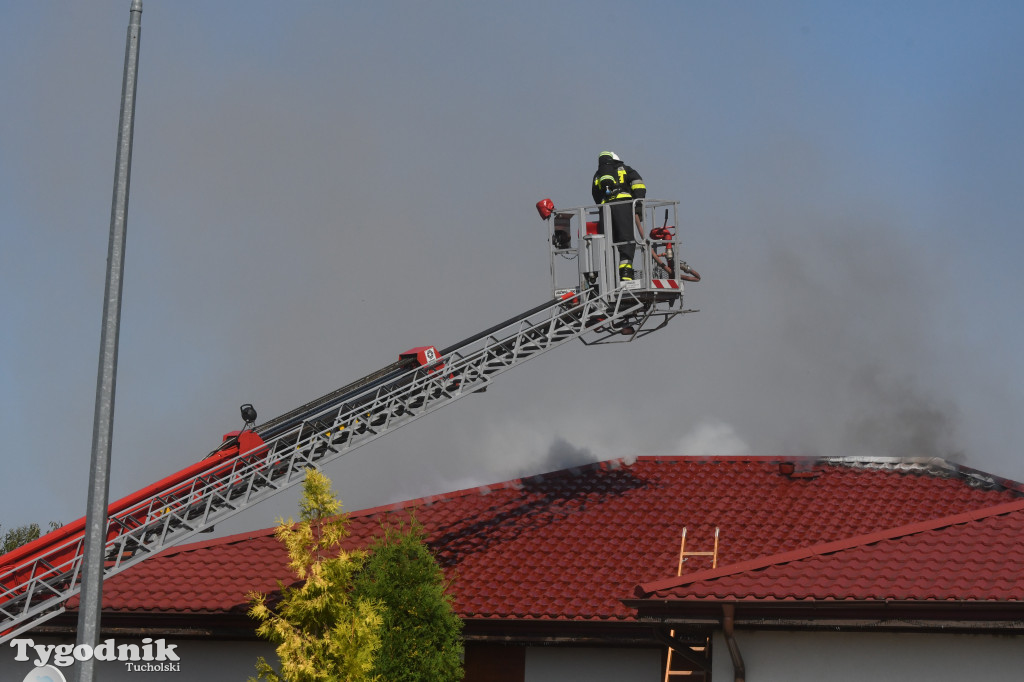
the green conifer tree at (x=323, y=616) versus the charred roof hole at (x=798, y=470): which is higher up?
the charred roof hole at (x=798, y=470)

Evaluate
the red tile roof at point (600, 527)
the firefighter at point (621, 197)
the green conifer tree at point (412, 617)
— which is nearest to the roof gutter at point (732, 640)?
the red tile roof at point (600, 527)

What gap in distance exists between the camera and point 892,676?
38.3 ft

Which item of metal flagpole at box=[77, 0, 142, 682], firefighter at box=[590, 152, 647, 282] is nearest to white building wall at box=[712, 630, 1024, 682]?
firefighter at box=[590, 152, 647, 282]

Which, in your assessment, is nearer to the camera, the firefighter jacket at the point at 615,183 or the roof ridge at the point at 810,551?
the roof ridge at the point at 810,551

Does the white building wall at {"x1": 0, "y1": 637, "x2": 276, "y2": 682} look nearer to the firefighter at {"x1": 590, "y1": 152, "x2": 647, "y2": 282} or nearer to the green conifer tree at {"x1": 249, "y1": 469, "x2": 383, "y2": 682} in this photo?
the green conifer tree at {"x1": 249, "y1": 469, "x2": 383, "y2": 682}

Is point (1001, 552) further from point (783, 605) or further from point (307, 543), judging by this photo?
point (307, 543)

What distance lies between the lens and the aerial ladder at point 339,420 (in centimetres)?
1366

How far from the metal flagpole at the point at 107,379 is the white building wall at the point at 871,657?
6208 millimetres

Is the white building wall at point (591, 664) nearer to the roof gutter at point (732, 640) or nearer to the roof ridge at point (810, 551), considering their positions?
the roof ridge at point (810, 551)

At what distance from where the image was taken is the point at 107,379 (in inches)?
378

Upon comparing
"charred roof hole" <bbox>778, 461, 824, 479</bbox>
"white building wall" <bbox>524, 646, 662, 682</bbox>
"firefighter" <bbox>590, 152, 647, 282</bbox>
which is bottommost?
"white building wall" <bbox>524, 646, 662, 682</bbox>

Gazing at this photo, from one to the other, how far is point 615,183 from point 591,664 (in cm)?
639

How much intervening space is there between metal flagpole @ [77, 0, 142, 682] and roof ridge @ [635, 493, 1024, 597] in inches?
212

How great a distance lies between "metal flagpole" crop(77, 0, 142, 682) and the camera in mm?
9250
